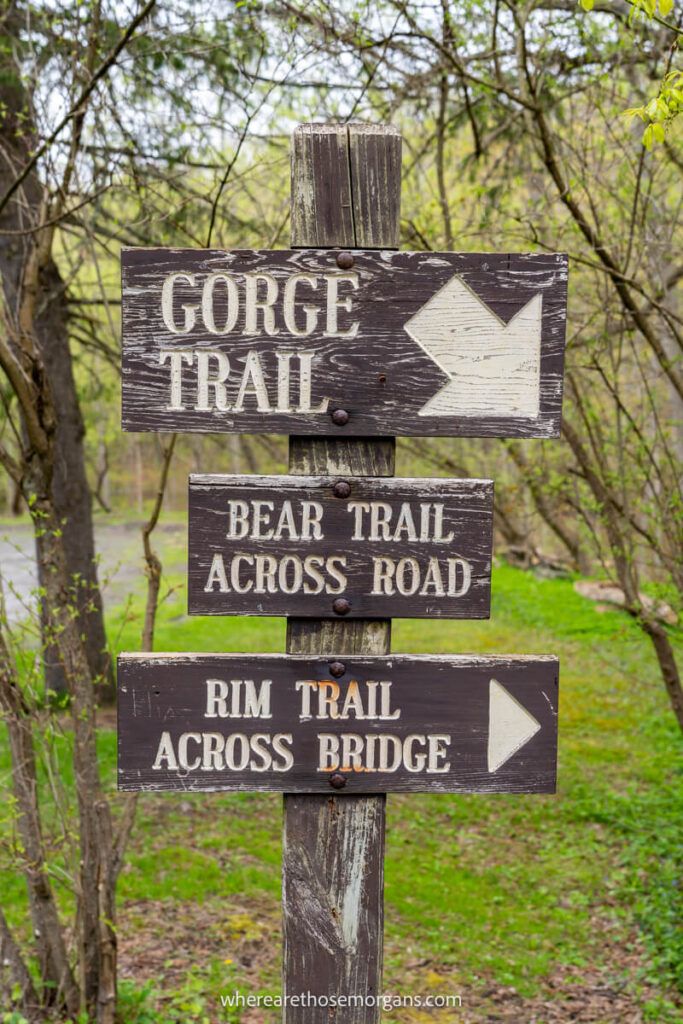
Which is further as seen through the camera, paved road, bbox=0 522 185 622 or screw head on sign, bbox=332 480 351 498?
paved road, bbox=0 522 185 622

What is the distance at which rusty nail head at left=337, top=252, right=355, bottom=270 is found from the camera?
6.67 feet

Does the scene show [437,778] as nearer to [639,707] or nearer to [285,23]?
[285,23]

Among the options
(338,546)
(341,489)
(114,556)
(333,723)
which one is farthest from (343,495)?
(114,556)

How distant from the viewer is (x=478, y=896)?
536 centimetres

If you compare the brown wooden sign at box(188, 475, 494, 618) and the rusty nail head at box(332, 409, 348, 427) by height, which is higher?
the rusty nail head at box(332, 409, 348, 427)

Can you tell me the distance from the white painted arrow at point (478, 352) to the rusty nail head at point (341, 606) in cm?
47

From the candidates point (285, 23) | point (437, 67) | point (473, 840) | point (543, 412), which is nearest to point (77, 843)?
point (543, 412)

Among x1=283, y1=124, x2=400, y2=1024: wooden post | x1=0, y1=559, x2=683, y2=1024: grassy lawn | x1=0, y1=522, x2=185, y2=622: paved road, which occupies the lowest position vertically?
x1=0, y1=559, x2=683, y2=1024: grassy lawn

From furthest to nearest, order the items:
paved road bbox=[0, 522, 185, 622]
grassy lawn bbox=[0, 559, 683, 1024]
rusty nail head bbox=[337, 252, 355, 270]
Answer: paved road bbox=[0, 522, 185, 622], grassy lawn bbox=[0, 559, 683, 1024], rusty nail head bbox=[337, 252, 355, 270]

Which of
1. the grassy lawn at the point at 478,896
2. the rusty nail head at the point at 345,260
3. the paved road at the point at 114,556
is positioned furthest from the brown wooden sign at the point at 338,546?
the paved road at the point at 114,556

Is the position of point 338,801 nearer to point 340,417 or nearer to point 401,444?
point 340,417

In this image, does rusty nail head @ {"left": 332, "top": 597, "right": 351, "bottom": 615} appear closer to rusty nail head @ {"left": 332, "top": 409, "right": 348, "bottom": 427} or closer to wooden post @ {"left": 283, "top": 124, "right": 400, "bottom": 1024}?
wooden post @ {"left": 283, "top": 124, "right": 400, "bottom": 1024}

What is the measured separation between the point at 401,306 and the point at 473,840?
5.07 m

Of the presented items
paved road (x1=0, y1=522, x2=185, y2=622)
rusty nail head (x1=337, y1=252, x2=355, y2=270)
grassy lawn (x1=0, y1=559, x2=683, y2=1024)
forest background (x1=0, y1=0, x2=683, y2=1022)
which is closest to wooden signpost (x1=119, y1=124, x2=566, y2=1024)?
rusty nail head (x1=337, y1=252, x2=355, y2=270)
